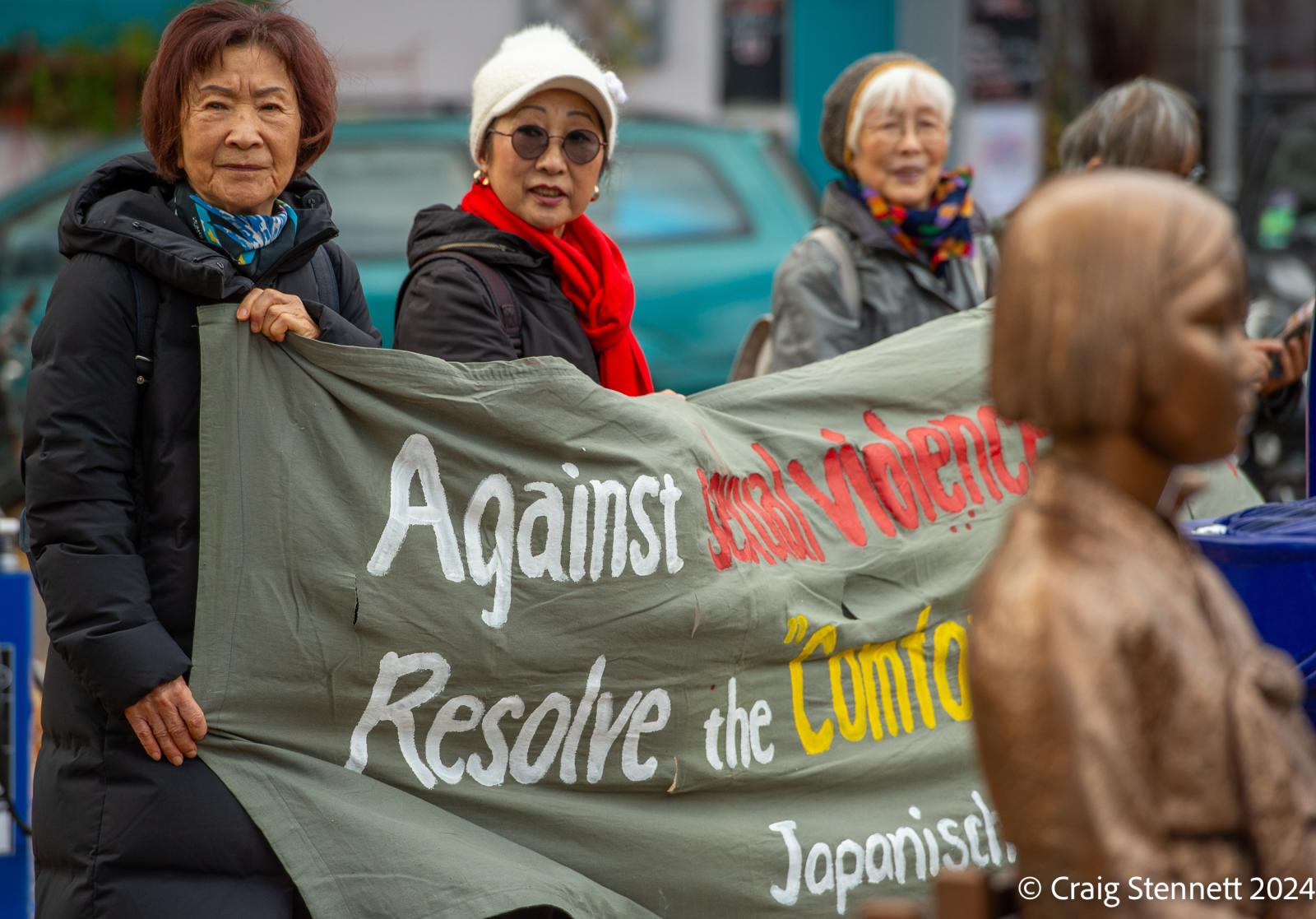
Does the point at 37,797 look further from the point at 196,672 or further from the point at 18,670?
the point at 18,670

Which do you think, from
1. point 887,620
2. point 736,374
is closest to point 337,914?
point 887,620

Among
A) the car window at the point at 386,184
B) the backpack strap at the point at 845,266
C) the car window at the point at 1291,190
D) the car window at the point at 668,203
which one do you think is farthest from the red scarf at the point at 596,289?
the car window at the point at 1291,190

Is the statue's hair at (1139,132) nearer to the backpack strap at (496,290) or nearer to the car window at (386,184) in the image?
the backpack strap at (496,290)

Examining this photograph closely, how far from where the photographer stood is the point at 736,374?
14.2ft

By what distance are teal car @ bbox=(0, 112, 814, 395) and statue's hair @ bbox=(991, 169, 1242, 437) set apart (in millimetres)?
6319

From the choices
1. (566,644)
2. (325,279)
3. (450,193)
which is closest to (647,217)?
(450,193)

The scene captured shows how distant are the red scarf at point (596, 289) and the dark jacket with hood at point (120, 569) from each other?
30.2 inches

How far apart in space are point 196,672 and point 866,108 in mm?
2278

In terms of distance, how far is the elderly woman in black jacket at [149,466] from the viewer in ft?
8.43

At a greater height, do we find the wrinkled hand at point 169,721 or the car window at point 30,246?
the car window at point 30,246

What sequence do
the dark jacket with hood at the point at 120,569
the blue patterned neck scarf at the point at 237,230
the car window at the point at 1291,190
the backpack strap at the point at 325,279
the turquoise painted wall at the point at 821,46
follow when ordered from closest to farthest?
the dark jacket with hood at the point at 120,569 → the blue patterned neck scarf at the point at 237,230 → the backpack strap at the point at 325,279 → the car window at the point at 1291,190 → the turquoise painted wall at the point at 821,46

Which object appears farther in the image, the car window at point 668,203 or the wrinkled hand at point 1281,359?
the car window at point 668,203

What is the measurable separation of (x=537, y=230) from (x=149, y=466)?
1.00 metres

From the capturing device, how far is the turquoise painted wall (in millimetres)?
14922
